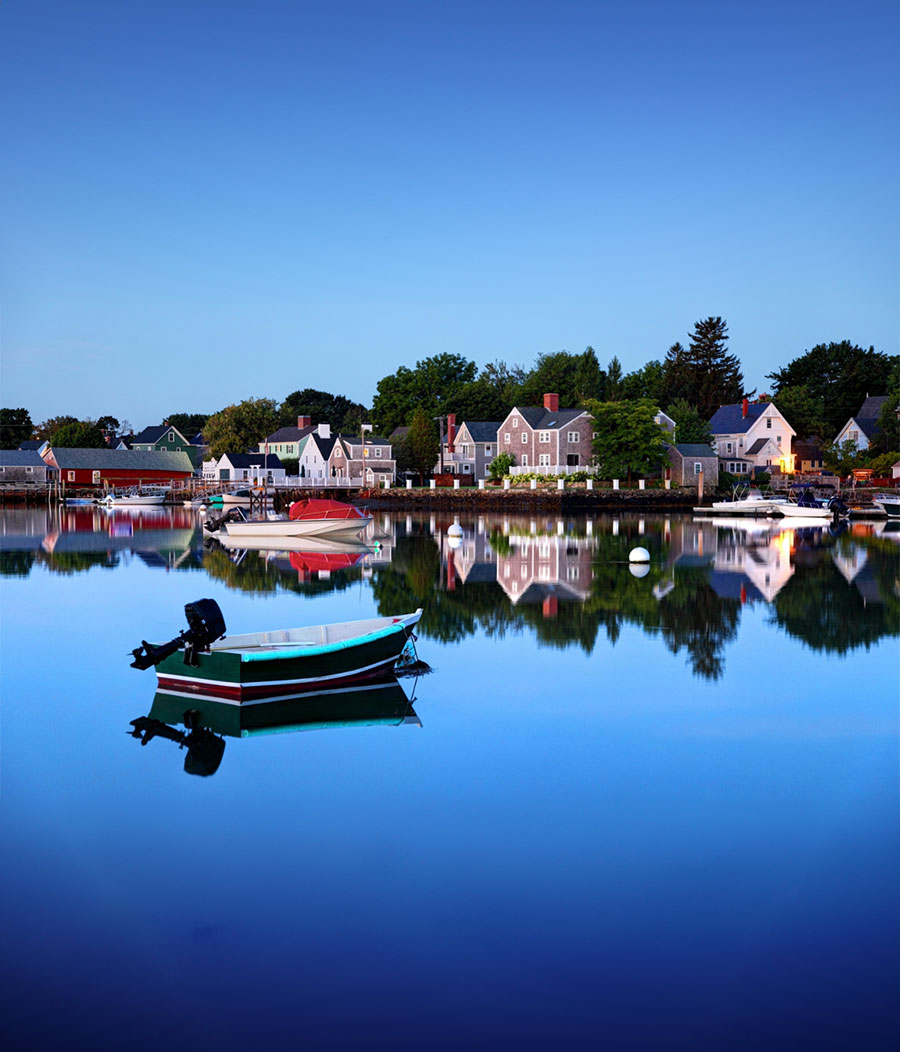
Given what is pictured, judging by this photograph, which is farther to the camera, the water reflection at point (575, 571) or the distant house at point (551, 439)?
the distant house at point (551, 439)

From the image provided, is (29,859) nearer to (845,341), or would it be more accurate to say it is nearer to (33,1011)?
(33,1011)

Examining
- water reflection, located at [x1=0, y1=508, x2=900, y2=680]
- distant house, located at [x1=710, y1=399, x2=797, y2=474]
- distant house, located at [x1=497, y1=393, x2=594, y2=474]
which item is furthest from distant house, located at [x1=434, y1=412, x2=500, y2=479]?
water reflection, located at [x1=0, y1=508, x2=900, y2=680]

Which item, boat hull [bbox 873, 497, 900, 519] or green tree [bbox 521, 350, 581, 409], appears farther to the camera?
green tree [bbox 521, 350, 581, 409]

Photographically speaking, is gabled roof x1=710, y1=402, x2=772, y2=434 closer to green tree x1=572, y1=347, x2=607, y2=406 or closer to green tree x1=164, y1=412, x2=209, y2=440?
green tree x1=572, y1=347, x2=607, y2=406

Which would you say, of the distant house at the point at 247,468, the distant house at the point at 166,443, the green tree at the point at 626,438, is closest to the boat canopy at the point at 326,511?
the green tree at the point at 626,438

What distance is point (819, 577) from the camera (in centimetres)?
3609

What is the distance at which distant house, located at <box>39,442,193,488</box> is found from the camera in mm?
120250

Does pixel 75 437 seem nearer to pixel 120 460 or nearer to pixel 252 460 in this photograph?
pixel 120 460

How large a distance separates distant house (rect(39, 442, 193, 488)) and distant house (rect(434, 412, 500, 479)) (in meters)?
37.8

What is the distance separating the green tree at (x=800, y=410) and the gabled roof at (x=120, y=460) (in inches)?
3065

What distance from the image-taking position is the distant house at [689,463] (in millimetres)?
96500

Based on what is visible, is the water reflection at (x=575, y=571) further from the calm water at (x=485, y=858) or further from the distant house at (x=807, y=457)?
the distant house at (x=807, y=457)

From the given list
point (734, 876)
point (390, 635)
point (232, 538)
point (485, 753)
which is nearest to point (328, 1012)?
point (734, 876)

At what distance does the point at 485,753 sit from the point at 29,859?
247 inches
